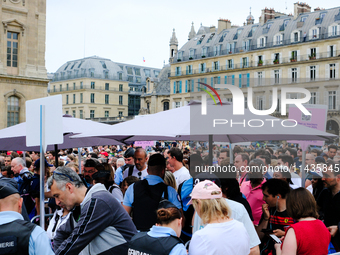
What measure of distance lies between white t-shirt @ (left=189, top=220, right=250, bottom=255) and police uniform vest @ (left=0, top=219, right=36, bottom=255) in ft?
4.09

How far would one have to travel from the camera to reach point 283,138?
560 cm

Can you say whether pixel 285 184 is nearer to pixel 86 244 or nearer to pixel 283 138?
pixel 283 138

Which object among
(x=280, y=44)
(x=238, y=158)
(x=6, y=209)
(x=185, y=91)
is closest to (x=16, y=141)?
(x=238, y=158)

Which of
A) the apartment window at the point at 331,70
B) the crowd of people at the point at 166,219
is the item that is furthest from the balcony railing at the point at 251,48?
the crowd of people at the point at 166,219

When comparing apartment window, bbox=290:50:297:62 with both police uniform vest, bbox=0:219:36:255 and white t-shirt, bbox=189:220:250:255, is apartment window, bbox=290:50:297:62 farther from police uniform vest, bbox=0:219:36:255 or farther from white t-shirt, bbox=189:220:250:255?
police uniform vest, bbox=0:219:36:255

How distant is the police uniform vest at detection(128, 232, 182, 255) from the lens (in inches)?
113

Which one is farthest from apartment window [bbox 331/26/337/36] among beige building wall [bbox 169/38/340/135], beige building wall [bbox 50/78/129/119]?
beige building wall [bbox 50/78/129/119]

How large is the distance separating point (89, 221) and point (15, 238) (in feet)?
2.07

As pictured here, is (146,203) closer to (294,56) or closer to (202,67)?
(294,56)

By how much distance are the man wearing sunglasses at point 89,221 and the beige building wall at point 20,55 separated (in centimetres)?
2716

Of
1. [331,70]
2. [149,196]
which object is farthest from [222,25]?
[149,196]

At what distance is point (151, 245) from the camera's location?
2898 mm

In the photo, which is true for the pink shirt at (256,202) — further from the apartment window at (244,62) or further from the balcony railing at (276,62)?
the apartment window at (244,62)

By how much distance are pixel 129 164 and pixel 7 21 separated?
2423 cm
